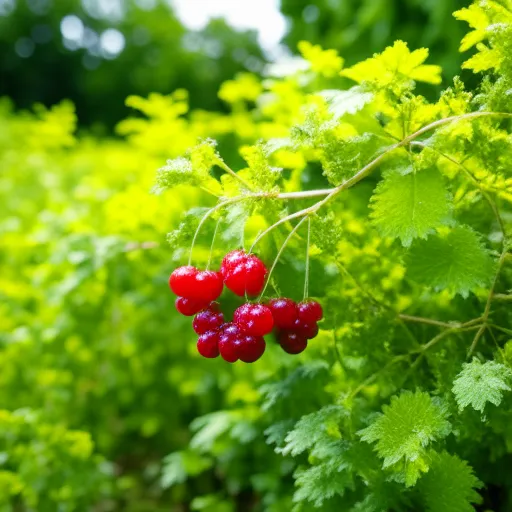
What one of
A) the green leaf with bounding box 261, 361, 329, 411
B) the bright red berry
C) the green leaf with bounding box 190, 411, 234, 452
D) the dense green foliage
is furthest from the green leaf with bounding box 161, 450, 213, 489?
the bright red berry

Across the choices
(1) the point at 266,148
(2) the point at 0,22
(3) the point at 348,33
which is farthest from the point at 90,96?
(1) the point at 266,148

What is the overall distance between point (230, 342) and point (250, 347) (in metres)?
0.03

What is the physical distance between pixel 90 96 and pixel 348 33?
34.1 ft

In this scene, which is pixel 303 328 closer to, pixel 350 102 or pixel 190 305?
pixel 190 305

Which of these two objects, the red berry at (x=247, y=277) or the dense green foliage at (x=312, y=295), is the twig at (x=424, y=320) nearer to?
the dense green foliage at (x=312, y=295)

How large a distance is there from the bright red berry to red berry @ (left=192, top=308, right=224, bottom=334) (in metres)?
0.07

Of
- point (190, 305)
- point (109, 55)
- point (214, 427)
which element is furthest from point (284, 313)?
point (109, 55)

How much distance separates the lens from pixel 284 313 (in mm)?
982

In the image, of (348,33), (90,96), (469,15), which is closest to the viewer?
(469,15)

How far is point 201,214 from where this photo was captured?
1.12 metres

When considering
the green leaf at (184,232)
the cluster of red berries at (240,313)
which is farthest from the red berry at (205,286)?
the green leaf at (184,232)

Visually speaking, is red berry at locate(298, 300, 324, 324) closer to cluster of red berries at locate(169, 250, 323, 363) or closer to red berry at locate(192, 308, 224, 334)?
cluster of red berries at locate(169, 250, 323, 363)

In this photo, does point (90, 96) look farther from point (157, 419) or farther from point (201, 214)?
point (201, 214)

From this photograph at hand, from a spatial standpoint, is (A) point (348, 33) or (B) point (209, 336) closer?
(B) point (209, 336)
